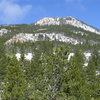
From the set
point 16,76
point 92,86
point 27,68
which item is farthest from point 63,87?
point 27,68

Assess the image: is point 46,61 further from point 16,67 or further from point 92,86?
point 92,86

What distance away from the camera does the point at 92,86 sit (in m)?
43.5

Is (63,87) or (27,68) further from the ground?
(27,68)

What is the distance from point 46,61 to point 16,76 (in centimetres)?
931

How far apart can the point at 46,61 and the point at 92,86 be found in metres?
20.3

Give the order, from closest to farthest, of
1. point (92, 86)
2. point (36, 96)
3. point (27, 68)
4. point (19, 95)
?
1. point (36, 96)
2. point (19, 95)
3. point (92, 86)
4. point (27, 68)

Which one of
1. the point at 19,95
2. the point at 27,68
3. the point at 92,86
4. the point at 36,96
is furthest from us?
the point at 27,68

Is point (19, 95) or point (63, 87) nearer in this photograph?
point (63, 87)

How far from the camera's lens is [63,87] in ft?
81.8

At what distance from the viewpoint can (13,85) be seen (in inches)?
1316

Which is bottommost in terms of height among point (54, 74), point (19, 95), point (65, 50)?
point (19, 95)

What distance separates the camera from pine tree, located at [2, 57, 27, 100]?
1261 inches

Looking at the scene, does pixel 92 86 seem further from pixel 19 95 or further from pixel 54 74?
pixel 54 74

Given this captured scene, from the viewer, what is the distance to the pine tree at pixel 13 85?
32.0 m
